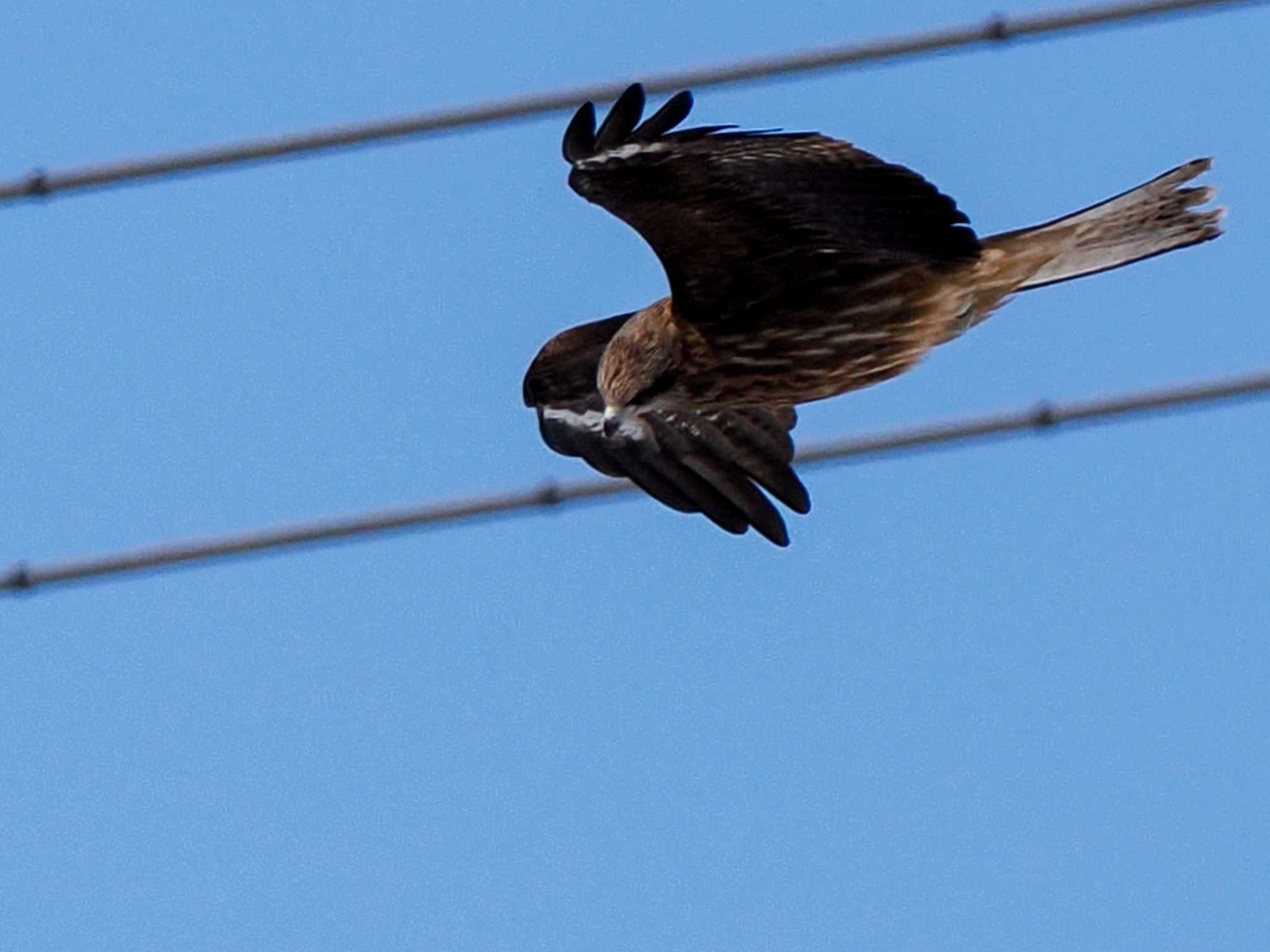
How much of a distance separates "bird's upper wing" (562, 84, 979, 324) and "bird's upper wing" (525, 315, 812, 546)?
0.57 m

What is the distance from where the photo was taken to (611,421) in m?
6.45

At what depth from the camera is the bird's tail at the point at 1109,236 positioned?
614cm

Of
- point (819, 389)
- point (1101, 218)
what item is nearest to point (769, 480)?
point (819, 389)

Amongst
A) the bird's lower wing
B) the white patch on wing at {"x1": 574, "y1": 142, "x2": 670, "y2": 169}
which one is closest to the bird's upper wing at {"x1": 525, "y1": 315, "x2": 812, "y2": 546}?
the bird's lower wing

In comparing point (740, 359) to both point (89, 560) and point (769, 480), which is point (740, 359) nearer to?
point (769, 480)

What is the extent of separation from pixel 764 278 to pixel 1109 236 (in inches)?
25.8

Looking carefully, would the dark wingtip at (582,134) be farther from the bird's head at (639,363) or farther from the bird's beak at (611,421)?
the bird's beak at (611,421)

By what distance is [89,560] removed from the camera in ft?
19.7

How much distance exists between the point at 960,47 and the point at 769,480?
40.6 inches

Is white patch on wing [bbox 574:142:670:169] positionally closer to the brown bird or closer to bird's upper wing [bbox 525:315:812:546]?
the brown bird

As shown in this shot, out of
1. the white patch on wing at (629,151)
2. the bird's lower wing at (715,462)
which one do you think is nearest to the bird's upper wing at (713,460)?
the bird's lower wing at (715,462)

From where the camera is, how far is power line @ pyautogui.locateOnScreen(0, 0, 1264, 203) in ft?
19.0

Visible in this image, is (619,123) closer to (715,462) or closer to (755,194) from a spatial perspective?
(755,194)

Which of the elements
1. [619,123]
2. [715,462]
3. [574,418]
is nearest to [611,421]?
[715,462]
